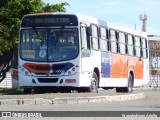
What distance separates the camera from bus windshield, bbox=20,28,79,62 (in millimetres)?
22031

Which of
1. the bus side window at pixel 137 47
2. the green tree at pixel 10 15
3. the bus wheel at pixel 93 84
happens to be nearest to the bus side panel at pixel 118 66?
the bus side window at pixel 137 47

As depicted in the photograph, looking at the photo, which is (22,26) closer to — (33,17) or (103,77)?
(33,17)

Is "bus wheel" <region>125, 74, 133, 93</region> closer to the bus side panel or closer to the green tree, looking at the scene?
the bus side panel

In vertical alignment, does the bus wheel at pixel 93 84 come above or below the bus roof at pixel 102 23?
below

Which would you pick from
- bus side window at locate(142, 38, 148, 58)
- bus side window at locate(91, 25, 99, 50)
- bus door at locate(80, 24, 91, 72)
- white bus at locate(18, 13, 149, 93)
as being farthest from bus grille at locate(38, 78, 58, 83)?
bus side window at locate(142, 38, 148, 58)

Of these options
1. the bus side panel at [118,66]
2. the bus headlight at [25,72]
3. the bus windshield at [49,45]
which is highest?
the bus windshield at [49,45]

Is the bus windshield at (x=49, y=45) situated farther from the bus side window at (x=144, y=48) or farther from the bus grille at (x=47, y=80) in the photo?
the bus side window at (x=144, y=48)

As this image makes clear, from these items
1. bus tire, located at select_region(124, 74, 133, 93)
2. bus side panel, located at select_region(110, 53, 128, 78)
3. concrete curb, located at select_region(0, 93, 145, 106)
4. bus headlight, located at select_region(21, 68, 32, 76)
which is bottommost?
concrete curb, located at select_region(0, 93, 145, 106)

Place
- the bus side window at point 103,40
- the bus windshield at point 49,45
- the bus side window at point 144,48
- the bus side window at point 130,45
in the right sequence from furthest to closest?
the bus side window at point 144,48 → the bus side window at point 130,45 → the bus side window at point 103,40 → the bus windshield at point 49,45

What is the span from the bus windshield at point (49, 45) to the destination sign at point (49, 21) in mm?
248

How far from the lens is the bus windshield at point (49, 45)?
72.3ft

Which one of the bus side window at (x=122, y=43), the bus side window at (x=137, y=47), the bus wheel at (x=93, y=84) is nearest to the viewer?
the bus wheel at (x=93, y=84)

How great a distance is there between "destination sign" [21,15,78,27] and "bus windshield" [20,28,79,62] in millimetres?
248

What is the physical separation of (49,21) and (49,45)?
1056mm
